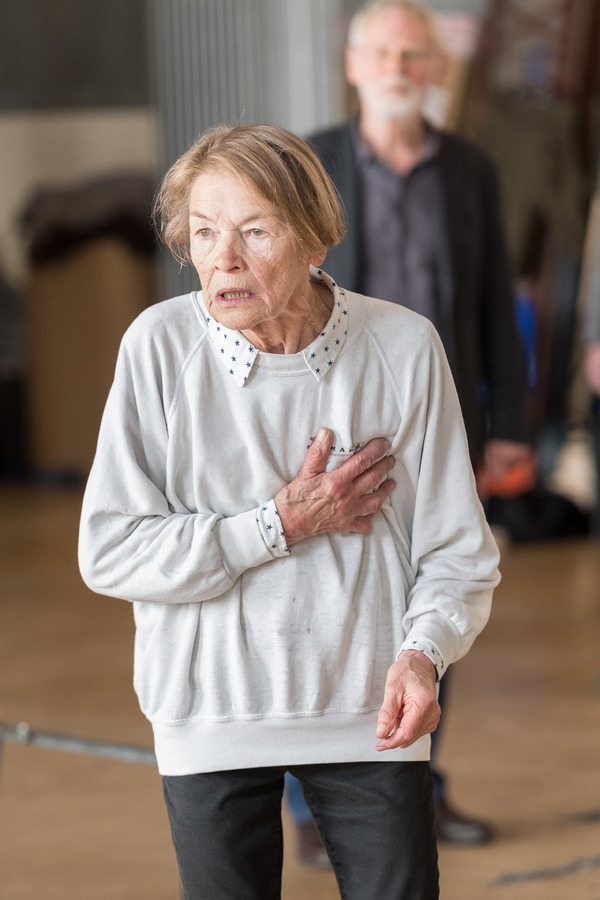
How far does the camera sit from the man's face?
249cm

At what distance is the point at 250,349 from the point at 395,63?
1.18 meters

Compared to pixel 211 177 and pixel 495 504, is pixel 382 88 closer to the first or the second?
pixel 211 177

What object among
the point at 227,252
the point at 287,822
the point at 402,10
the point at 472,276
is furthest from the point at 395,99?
the point at 287,822

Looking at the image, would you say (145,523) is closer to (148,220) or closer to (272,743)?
(272,743)

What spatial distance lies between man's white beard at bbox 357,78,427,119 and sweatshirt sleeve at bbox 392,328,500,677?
1.09 meters

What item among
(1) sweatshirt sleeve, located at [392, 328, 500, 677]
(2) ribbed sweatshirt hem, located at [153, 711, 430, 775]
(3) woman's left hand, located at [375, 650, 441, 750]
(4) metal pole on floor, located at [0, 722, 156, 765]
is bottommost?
(4) metal pole on floor, located at [0, 722, 156, 765]

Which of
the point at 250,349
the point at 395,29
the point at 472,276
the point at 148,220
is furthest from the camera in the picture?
the point at 148,220

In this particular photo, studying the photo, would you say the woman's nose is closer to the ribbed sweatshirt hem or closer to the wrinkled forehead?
the ribbed sweatshirt hem

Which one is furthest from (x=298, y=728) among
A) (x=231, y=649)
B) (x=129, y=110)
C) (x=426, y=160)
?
(x=129, y=110)

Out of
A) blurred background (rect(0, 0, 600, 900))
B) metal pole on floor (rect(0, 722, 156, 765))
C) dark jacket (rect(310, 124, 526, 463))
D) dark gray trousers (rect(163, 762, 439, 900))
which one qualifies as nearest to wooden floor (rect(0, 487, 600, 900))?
blurred background (rect(0, 0, 600, 900))

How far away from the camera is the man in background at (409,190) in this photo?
2506mm

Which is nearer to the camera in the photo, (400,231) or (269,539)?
(269,539)

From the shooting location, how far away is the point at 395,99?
254cm

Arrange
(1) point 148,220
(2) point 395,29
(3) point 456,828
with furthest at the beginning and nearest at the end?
(1) point 148,220
(3) point 456,828
(2) point 395,29
